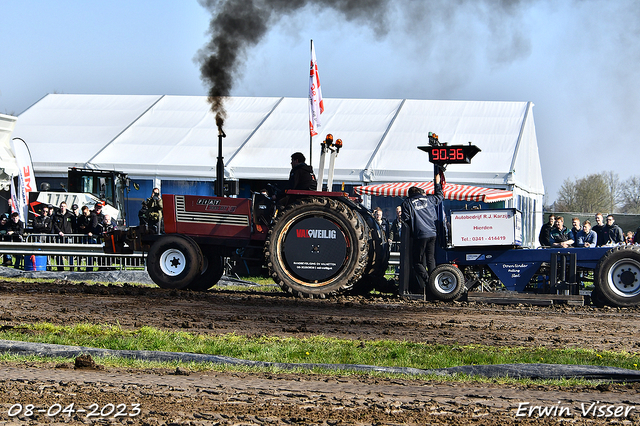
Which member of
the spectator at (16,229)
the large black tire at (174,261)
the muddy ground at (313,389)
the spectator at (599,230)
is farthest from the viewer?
the spectator at (16,229)

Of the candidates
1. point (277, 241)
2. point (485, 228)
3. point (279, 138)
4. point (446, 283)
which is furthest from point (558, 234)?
A: point (279, 138)

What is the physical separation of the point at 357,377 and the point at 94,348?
2.46 metres

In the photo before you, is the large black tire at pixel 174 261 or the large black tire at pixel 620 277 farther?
the large black tire at pixel 174 261

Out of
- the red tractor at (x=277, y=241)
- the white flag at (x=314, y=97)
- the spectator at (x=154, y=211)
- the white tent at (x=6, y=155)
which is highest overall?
the white flag at (x=314, y=97)

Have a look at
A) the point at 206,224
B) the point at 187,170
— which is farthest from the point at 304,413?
the point at 187,170

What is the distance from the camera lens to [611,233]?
1557 centimetres

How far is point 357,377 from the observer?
6.28 metres

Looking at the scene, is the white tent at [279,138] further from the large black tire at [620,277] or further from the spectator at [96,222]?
the large black tire at [620,277]

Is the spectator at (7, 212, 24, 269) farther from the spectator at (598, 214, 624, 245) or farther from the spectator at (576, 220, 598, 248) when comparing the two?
the spectator at (598, 214, 624, 245)

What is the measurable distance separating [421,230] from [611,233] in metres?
5.29

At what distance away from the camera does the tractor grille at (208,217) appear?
13000 millimetres

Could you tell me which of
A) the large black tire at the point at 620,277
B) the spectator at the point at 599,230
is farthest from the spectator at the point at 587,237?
the large black tire at the point at 620,277

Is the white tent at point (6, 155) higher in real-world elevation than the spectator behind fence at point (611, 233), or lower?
higher

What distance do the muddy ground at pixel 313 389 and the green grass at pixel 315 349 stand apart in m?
0.51
